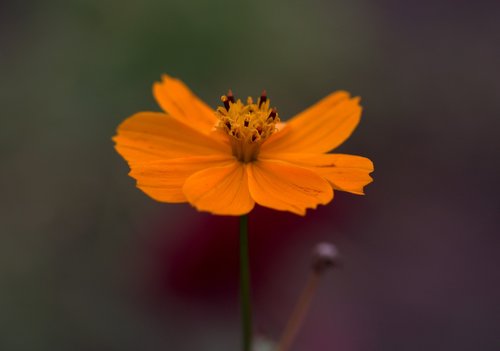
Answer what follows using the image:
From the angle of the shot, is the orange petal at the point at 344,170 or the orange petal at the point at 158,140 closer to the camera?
the orange petal at the point at 344,170

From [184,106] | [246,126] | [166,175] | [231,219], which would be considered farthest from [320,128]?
[231,219]

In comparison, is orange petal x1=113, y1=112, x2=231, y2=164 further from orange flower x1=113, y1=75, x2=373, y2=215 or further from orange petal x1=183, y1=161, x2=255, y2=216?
orange petal x1=183, y1=161, x2=255, y2=216

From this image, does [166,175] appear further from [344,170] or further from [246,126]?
[344,170]

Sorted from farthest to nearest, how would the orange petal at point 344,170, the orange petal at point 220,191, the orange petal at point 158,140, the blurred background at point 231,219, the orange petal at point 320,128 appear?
the blurred background at point 231,219 < the orange petal at point 320,128 < the orange petal at point 158,140 < the orange petal at point 344,170 < the orange petal at point 220,191

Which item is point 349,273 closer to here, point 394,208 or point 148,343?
point 394,208

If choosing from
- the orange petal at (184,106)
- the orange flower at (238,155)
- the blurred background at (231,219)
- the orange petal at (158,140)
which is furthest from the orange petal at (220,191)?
the blurred background at (231,219)

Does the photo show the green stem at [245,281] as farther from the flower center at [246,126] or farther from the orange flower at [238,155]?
the flower center at [246,126]
